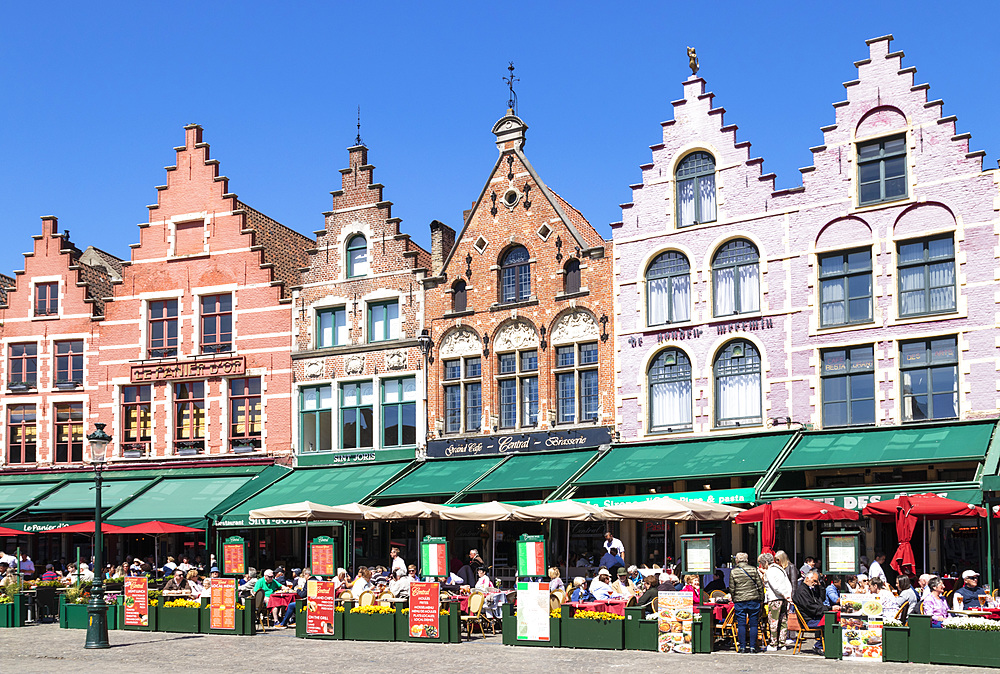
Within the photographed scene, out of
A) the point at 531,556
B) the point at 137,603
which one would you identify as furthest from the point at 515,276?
the point at 137,603

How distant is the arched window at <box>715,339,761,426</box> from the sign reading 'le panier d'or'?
14257 millimetres

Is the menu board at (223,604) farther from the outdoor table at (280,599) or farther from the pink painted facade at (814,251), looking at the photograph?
the pink painted facade at (814,251)

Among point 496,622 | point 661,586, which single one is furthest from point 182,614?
point 661,586

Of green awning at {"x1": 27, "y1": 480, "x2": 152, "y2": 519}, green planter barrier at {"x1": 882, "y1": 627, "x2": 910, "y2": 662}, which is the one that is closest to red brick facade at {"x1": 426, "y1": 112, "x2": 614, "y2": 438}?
green awning at {"x1": 27, "y1": 480, "x2": 152, "y2": 519}

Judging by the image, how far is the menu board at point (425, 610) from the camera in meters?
20.8

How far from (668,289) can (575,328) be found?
2.62 meters

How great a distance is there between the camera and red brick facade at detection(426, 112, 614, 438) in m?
30.7

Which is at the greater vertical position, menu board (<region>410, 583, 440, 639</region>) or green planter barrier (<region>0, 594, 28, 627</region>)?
menu board (<region>410, 583, 440, 639</region>)

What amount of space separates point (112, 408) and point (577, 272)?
15.4 metres

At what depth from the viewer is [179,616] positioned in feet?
77.0

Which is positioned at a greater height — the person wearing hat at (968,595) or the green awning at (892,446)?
the green awning at (892,446)

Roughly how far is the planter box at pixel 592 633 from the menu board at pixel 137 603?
9.06m

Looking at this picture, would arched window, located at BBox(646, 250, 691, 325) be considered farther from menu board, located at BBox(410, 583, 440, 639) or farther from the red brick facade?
menu board, located at BBox(410, 583, 440, 639)

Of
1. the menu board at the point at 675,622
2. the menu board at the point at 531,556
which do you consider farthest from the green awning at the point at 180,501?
the menu board at the point at 675,622
